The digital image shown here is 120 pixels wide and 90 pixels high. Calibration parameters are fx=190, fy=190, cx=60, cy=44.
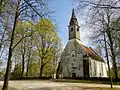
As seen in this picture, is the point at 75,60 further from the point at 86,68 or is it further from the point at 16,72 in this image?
the point at 16,72

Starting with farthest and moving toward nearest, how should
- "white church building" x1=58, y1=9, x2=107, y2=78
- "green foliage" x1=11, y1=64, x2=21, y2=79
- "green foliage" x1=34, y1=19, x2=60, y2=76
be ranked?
"white church building" x1=58, y1=9, x2=107, y2=78 < "green foliage" x1=11, y1=64, x2=21, y2=79 < "green foliage" x1=34, y1=19, x2=60, y2=76

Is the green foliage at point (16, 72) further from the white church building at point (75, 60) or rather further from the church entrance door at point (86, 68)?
the church entrance door at point (86, 68)

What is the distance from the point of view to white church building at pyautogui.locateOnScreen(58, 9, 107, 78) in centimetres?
4909

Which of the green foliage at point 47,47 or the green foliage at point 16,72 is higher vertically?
the green foliage at point 47,47

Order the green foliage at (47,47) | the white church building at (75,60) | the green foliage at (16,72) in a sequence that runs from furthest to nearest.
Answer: the white church building at (75,60) → the green foliage at (16,72) → the green foliage at (47,47)

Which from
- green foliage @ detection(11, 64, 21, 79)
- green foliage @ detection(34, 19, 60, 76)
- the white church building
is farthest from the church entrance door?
green foliage @ detection(11, 64, 21, 79)

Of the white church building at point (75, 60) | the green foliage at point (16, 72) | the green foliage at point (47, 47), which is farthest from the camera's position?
the white church building at point (75, 60)

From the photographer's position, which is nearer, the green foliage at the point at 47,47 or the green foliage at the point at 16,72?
the green foliage at the point at 47,47

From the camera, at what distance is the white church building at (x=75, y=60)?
49094 millimetres

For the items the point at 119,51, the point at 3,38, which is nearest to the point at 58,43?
the point at 119,51

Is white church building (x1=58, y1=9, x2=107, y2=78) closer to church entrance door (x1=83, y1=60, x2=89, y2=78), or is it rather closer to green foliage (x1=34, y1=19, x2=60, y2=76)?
church entrance door (x1=83, y1=60, x2=89, y2=78)

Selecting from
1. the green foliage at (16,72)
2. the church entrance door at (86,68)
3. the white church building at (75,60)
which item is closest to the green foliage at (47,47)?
the white church building at (75,60)

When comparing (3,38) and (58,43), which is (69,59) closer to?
(58,43)

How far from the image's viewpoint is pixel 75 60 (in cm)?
5131
